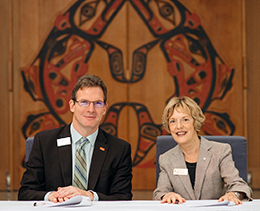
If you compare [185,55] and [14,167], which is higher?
[185,55]

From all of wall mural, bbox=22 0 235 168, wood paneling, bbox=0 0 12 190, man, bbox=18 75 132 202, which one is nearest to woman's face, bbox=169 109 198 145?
man, bbox=18 75 132 202

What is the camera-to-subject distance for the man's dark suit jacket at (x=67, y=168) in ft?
6.81

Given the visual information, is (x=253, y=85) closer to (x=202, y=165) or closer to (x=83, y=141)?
(x=202, y=165)

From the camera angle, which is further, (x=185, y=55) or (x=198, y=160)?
(x=185, y=55)

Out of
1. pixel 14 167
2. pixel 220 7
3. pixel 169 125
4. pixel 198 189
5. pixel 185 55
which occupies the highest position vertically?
pixel 220 7

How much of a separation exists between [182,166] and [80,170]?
2.29 ft

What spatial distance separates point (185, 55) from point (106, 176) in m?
2.94

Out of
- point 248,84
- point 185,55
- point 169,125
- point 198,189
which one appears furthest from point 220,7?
point 198,189

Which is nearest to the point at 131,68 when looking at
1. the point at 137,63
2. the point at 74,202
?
the point at 137,63

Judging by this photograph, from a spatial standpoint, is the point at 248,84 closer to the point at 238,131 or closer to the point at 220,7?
the point at 238,131

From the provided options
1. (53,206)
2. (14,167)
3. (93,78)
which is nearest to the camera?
(53,206)

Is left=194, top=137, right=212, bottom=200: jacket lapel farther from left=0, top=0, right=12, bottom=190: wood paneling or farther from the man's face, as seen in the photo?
left=0, top=0, right=12, bottom=190: wood paneling

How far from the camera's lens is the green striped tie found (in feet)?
6.79

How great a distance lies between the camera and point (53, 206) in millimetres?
1556
